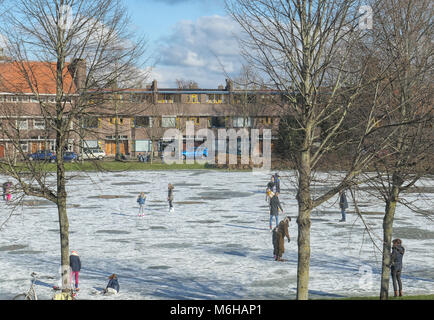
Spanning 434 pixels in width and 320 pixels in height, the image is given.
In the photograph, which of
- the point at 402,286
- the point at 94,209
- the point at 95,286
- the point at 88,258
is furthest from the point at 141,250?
the point at 94,209

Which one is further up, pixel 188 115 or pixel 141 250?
pixel 188 115

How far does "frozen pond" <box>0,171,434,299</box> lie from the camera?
13.4m

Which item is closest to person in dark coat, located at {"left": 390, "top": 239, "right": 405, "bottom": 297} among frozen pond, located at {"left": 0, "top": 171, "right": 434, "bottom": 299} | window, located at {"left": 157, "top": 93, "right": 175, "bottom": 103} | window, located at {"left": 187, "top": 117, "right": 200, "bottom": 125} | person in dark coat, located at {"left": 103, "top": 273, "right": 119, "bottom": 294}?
frozen pond, located at {"left": 0, "top": 171, "right": 434, "bottom": 299}

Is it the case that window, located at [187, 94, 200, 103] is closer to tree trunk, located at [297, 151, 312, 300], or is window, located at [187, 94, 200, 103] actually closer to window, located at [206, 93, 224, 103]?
window, located at [206, 93, 224, 103]

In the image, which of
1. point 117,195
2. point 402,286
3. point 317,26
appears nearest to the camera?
point 317,26

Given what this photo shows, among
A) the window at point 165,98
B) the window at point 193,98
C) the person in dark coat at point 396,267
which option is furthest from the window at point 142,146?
the person in dark coat at point 396,267

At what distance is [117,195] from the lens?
108 ft

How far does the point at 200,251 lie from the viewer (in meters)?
17.4

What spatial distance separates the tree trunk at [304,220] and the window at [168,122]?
69.7m

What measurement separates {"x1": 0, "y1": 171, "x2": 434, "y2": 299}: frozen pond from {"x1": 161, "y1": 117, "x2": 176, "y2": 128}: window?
49957 millimetres

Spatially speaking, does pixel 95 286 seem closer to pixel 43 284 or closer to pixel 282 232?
pixel 43 284

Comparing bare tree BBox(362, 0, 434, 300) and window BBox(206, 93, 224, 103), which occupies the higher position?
window BBox(206, 93, 224, 103)

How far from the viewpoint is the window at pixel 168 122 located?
257 feet

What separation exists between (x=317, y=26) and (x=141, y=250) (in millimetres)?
10884
